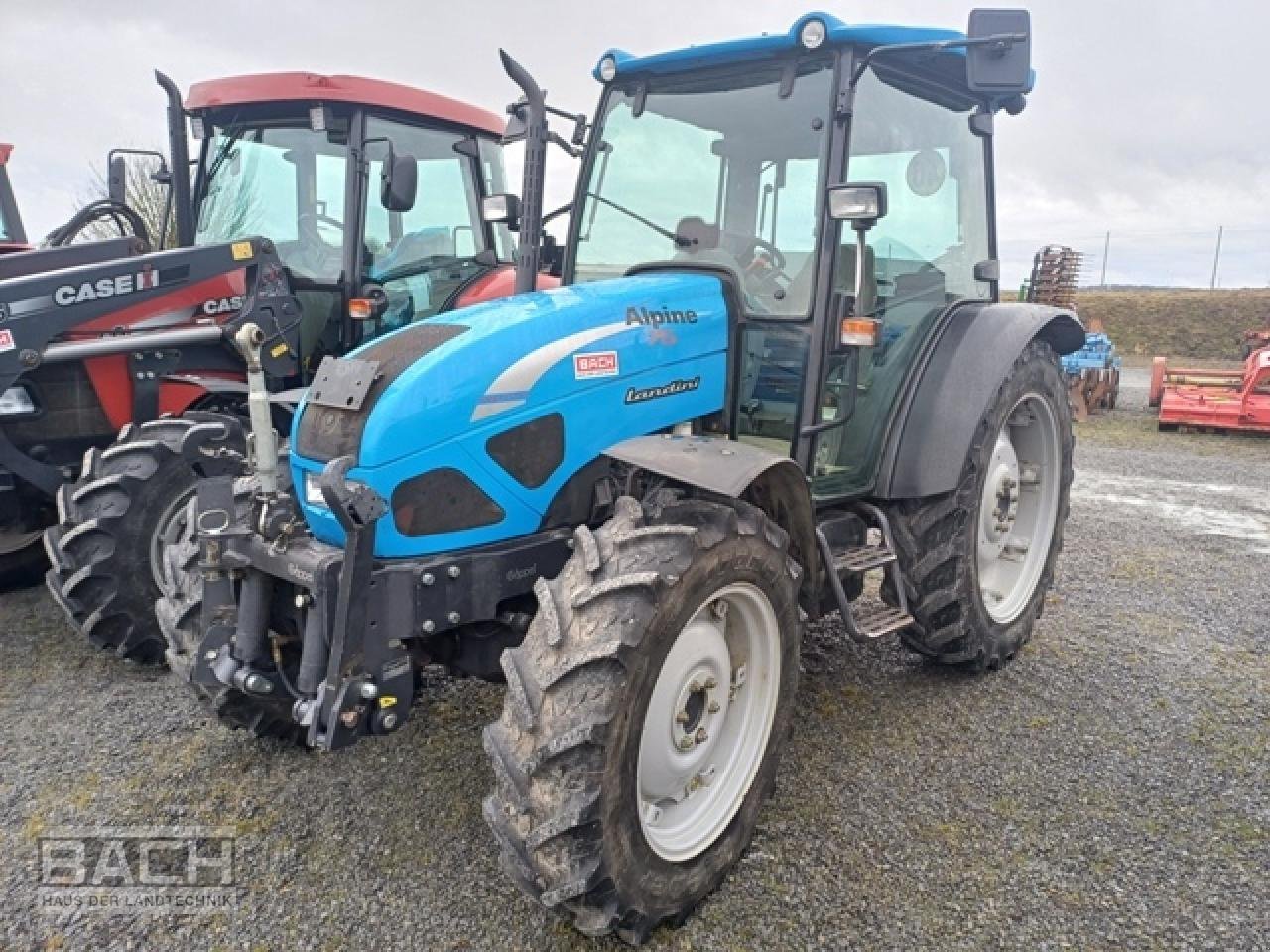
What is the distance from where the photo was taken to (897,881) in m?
2.61

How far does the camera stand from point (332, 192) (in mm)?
5199

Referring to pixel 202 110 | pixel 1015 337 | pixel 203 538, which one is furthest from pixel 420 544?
pixel 202 110

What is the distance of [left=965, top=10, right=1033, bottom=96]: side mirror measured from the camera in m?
2.75

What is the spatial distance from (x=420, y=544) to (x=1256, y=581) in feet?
17.0

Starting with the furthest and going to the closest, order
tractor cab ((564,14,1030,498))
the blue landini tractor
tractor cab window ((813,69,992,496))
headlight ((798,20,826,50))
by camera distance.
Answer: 1. tractor cab window ((813,69,992,496))
2. tractor cab ((564,14,1030,498))
3. headlight ((798,20,826,50))
4. the blue landini tractor

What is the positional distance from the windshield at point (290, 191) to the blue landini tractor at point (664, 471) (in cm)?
163

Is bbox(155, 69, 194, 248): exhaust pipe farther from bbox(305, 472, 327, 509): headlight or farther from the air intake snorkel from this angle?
bbox(305, 472, 327, 509): headlight

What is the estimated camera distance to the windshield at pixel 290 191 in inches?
205

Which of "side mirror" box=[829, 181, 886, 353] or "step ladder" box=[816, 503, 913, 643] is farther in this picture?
"step ladder" box=[816, 503, 913, 643]

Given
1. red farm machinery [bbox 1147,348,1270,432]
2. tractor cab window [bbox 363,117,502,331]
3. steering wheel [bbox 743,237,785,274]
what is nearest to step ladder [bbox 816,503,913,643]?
steering wheel [bbox 743,237,785,274]

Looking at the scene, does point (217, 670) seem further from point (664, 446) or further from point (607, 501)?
point (664, 446)

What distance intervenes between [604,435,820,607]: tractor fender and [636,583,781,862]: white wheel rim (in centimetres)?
31

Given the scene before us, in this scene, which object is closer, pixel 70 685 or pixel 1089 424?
pixel 70 685

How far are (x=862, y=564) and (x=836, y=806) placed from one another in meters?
0.83
